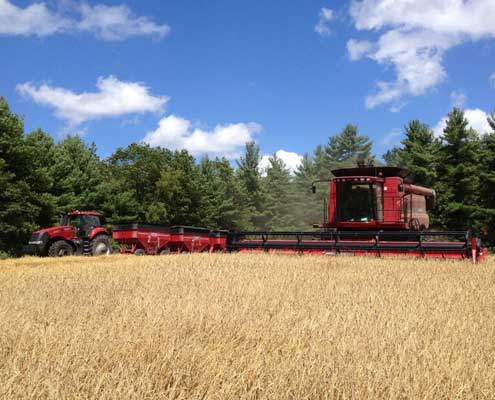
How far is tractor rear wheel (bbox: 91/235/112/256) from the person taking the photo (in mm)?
17609

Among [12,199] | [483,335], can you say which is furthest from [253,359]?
[12,199]

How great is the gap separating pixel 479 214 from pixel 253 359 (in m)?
30.4

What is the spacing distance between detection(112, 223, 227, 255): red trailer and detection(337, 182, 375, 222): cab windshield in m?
4.97

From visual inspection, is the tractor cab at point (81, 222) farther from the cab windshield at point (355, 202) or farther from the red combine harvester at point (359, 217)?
the cab windshield at point (355, 202)

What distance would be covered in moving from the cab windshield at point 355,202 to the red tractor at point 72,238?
342 inches

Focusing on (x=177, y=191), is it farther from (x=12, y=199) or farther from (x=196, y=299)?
(x=196, y=299)

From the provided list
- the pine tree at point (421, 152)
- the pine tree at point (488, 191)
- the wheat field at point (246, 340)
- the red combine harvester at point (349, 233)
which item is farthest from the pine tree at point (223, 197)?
the wheat field at point (246, 340)

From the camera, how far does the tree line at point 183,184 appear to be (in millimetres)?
24797

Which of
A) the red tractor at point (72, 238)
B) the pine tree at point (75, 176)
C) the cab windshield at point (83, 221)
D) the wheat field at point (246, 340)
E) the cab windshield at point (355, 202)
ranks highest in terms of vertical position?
the pine tree at point (75, 176)

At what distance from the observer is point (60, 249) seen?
16.9 m

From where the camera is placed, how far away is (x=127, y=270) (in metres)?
10.3

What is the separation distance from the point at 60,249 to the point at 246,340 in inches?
570

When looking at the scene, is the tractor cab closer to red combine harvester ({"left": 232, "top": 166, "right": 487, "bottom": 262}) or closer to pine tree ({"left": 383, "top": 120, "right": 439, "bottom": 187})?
red combine harvester ({"left": 232, "top": 166, "right": 487, "bottom": 262})

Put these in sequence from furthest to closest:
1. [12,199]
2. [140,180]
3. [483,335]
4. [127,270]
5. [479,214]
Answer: [140,180] → [479,214] → [12,199] → [127,270] → [483,335]
